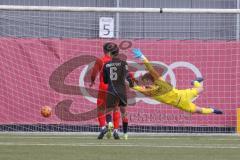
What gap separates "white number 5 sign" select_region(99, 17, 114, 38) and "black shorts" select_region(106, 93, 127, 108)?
16.3 ft

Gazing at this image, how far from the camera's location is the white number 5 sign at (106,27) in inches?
791

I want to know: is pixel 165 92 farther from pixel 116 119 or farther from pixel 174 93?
pixel 116 119

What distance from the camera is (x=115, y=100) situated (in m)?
15.2

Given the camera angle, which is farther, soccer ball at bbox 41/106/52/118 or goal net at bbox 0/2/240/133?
goal net at bbox 0/2/240/133

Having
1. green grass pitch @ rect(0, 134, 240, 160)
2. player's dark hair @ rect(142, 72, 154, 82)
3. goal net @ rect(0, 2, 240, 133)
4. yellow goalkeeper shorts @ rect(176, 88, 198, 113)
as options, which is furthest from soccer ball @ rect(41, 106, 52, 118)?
green grass pitch @ rect(0, 134, 240, 160)

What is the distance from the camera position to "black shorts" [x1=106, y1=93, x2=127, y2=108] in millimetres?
15008

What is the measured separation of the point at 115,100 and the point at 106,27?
5.37 m

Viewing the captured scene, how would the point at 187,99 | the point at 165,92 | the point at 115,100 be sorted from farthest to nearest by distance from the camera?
the point at 165,92, the point at 187,99, the point at 115,100

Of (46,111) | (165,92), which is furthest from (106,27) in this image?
(46,111)

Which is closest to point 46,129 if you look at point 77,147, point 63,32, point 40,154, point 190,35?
point 63,32

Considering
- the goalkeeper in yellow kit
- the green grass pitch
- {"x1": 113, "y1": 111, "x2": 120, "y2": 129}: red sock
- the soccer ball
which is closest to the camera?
the green grass pitch

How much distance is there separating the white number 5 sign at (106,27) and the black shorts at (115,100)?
4.98 meters

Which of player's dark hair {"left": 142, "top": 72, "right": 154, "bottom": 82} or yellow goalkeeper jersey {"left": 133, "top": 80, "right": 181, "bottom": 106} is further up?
player's dark hair {"left": 142, "top": 72, "right": 154, "bottom": 82}

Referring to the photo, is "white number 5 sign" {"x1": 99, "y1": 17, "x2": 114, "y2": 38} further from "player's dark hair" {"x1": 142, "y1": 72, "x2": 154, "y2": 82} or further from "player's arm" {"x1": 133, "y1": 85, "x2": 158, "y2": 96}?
"player's arm" {"x1": 133, "y1": 85, "x2": 158, "y2": 96}
